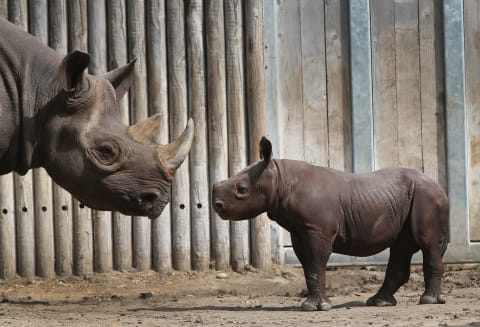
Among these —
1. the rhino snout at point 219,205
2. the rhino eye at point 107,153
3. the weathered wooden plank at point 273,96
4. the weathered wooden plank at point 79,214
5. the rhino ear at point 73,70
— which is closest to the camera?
the rhino ear at point 73,70

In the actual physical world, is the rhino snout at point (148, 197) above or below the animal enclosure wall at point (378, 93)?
below

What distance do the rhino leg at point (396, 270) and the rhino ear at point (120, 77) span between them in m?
2.51

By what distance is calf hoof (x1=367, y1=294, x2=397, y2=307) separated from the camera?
823cm

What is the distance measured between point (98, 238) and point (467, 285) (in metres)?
3.25

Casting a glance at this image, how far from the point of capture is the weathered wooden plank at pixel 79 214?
384 inches

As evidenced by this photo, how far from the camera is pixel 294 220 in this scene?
8023 millimetres

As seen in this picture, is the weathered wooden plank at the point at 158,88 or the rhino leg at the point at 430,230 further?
the weathered wooden plank at the point at 158,88

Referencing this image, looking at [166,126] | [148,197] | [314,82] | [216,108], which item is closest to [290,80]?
[314,82]

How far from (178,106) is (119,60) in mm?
665

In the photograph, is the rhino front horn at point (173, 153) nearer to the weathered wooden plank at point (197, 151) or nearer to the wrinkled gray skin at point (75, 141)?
the wrinkled gray skin at point (75, 141)

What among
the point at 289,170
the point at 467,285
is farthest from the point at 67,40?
the point at 467,285

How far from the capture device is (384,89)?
33.7 feet

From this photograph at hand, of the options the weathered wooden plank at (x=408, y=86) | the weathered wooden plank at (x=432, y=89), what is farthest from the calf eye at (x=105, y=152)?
the weathered wooden plank at (x=432, y=89)

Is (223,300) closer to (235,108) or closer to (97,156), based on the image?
(235,108)
